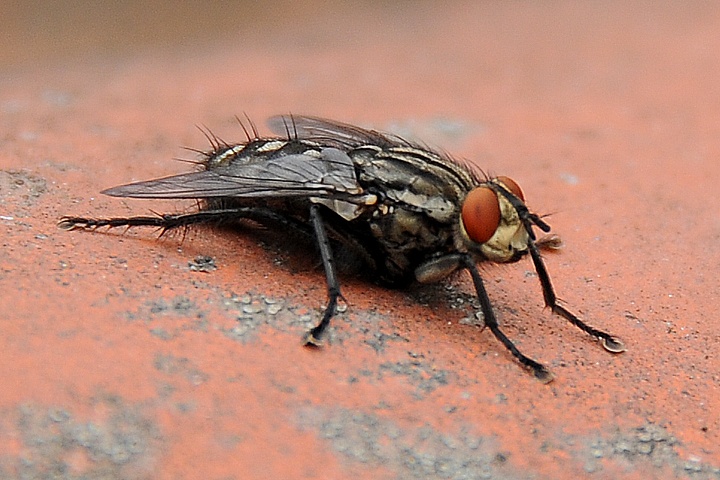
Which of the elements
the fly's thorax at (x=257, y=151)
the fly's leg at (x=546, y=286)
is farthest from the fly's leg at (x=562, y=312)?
the fly's thorax at (x=257, y=151)

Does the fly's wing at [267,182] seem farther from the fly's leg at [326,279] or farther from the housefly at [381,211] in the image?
the fly's leg at [326,279]

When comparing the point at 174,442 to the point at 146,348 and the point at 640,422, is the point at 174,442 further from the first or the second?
the point at 640,422

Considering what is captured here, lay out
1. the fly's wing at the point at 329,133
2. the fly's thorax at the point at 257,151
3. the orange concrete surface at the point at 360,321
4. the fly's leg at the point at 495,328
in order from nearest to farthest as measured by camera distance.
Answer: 1. the orange concrete surface at the point at 360,321
2. the fly's leg at the point at 495,328
3. the fly's thorax at the point at 257,151
4. the fly's wing at the point at 329,133

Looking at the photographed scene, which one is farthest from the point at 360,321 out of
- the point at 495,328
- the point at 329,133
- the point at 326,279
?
the point at 329,133

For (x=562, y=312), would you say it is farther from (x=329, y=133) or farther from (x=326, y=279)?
(x=329, y=133)

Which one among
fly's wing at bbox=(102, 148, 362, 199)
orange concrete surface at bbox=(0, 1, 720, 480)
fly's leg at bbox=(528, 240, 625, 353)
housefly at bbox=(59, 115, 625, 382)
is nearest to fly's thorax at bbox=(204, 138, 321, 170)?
housefly at bbox=(59, 115, 625, 382)

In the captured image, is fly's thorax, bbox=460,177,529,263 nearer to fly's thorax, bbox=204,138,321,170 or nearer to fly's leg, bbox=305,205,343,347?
fly's leg, bbox=305,205,343,347
